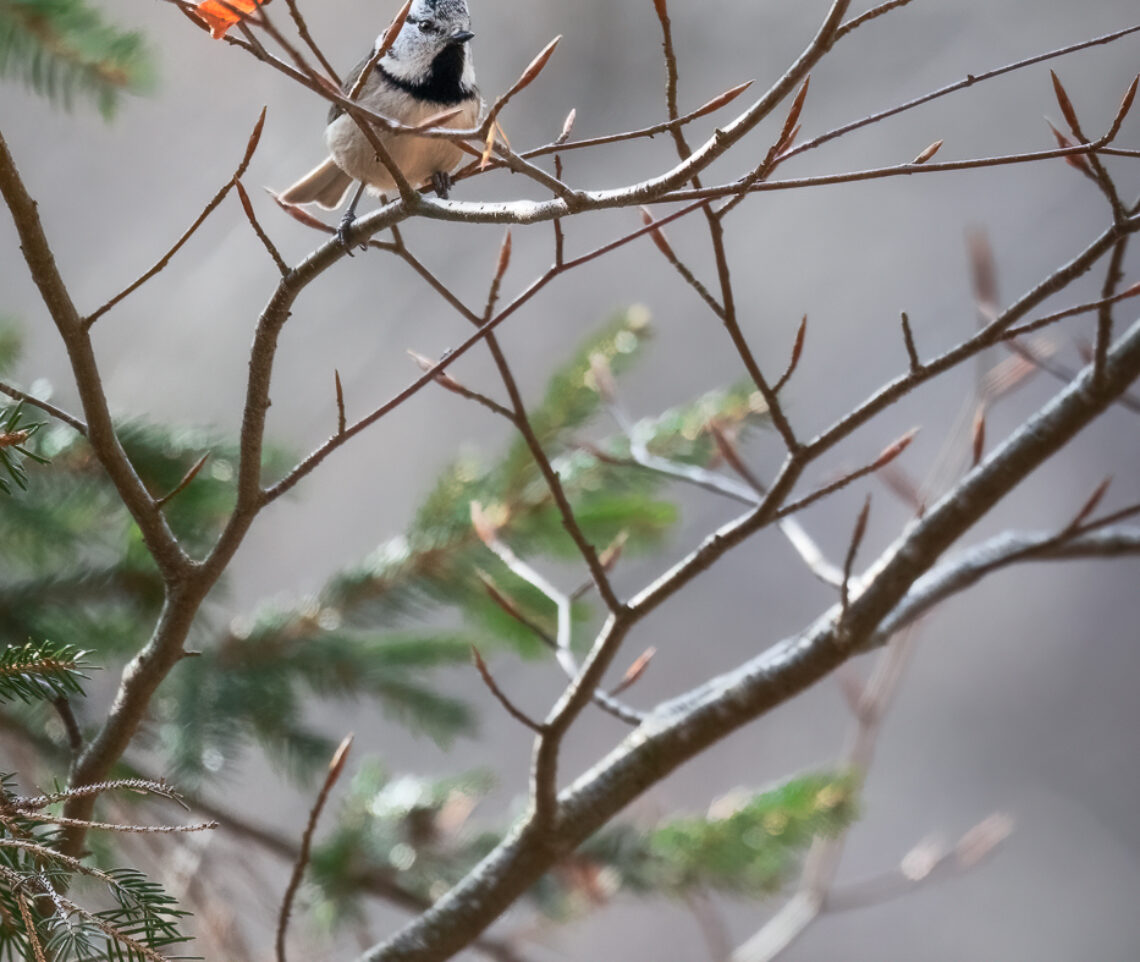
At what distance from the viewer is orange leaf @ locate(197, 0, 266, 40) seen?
1.02 feet

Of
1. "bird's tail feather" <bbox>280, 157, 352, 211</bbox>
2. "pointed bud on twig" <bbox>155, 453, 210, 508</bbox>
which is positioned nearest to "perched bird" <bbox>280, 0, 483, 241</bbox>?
"bird's tail feather" <bbox>280, 157, 352, 211</bbox>

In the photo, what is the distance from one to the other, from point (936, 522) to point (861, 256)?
1141 mm

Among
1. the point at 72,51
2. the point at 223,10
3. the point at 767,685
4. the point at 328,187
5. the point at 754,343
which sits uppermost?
the point at 754,343

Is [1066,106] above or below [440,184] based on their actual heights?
below

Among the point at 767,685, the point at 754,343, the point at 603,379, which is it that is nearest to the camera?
the point at 767,685

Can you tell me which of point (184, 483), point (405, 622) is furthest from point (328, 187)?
point (184, 483)

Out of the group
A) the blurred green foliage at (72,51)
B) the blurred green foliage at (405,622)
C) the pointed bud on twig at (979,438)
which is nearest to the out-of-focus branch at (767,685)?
the pointed bud on twig at (979,438)

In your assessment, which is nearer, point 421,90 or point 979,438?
point 979,438

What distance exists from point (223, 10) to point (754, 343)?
51.9 inches

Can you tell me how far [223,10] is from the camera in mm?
314

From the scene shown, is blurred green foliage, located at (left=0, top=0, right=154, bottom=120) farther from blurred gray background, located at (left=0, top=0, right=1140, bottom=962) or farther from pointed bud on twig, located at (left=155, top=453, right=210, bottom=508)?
blurred gray background, located at (left=0, top=0, right=1140, bottom=962)

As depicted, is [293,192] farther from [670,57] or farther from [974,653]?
[974,653]

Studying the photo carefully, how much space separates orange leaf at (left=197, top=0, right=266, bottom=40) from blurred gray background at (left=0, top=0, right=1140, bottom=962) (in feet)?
3.41

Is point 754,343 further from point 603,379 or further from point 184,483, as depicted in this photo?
point 184,483
